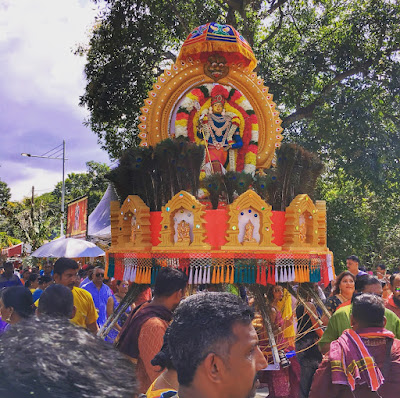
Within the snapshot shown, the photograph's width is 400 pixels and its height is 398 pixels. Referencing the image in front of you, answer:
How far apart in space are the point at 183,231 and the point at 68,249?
4.35 m

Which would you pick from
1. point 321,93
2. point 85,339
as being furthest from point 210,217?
point 321,93

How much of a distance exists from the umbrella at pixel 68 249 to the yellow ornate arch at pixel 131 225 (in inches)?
123

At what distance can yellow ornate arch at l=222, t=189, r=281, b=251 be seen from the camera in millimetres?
4695

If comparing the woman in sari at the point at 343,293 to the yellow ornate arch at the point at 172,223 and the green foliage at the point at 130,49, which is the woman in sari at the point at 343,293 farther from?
the green foliage at the point at 130,49

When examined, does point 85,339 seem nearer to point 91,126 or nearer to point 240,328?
point 240,328

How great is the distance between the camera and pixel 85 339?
4.03 ft

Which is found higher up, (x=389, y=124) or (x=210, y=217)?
(x=389, y=124)

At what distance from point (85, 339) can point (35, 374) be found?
159 millimetres

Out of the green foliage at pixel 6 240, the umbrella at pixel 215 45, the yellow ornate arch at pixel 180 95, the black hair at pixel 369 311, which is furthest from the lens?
the green foliage at pixel 6 240

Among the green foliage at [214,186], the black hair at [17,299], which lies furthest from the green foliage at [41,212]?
the black hair at [17,299]

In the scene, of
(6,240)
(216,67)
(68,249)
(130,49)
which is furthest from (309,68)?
(6,240)

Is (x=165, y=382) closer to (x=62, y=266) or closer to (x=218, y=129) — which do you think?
(x=62, y=266)

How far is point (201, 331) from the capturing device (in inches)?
64.0

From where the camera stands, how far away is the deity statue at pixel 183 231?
15.6 ft
